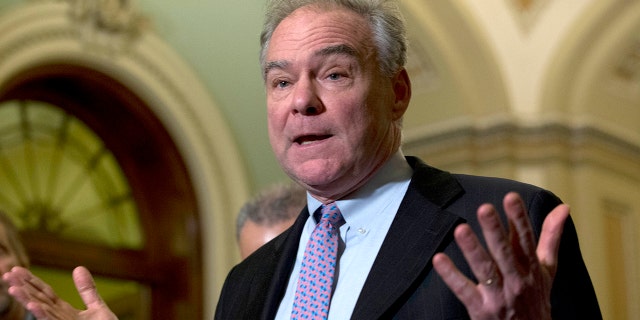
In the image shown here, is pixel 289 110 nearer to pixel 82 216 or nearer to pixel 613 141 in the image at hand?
pixel 82 216

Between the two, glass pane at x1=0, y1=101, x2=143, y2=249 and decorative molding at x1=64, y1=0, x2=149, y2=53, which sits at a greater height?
decorative molding at x1=64, y1=0, x2=149, y2=53

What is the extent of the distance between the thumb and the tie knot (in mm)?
449

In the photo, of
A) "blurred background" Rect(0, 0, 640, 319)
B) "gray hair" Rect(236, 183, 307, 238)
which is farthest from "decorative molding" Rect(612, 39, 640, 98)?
"gray hair" Rect(236, 183, 307, 238)

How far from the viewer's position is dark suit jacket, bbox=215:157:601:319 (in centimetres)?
175

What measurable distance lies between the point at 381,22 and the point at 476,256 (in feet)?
2.57

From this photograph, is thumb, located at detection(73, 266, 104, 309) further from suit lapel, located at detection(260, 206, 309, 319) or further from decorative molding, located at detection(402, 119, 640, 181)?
decorative molding, located at detection(402, 119, 640, 181)

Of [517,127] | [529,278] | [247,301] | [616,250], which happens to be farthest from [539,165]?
[529,278]

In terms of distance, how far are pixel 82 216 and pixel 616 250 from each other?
13.9ft

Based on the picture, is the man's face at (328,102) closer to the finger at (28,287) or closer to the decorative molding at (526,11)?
the finger at (28,287)

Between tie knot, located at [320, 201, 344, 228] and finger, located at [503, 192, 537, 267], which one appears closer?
finger, located at [503, 192, 537, 267]

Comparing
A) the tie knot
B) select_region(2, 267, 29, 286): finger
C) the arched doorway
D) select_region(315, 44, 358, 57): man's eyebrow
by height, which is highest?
the arched doorway

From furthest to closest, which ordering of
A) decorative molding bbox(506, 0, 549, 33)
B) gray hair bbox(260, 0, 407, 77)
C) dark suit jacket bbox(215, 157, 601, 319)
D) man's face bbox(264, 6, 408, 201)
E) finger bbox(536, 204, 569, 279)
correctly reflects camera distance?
decorative molding bbox(506, 0, 549, 33) → gray hair bbox(260, 0, 407, 77) → man's face bbox(264, 6, 408, 201) → dark suit jacket bbox(215, 157, 601, 319) → finger bbox(536, 204, 569, 279)

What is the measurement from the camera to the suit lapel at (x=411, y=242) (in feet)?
5.88

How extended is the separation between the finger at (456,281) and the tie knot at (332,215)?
0.54 m
